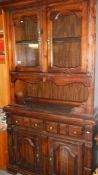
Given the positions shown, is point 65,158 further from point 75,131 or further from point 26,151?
point 26,151

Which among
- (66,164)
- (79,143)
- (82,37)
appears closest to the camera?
(82,37)

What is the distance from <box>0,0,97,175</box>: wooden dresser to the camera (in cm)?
187

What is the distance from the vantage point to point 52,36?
203cm

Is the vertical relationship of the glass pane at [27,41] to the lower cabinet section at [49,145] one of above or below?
above

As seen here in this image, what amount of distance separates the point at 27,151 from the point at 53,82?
2.97 feet

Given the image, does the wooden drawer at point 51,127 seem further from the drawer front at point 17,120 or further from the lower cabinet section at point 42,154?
the drawer front at point 17,120

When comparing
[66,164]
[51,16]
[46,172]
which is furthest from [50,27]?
[46,172]

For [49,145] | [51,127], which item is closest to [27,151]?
[49,145]

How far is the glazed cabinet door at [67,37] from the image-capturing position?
1826 millimetres

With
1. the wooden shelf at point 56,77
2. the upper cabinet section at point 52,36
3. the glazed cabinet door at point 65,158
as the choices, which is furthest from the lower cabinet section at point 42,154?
the upper cabinet section at point 52,36

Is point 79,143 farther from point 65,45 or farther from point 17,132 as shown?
point 65,45

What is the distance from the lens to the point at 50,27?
2.00 meters

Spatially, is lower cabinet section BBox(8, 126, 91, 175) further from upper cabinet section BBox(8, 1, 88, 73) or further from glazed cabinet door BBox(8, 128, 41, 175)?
upper cabinet section BBox(8, 1, 88, 73)

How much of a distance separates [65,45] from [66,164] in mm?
1258
